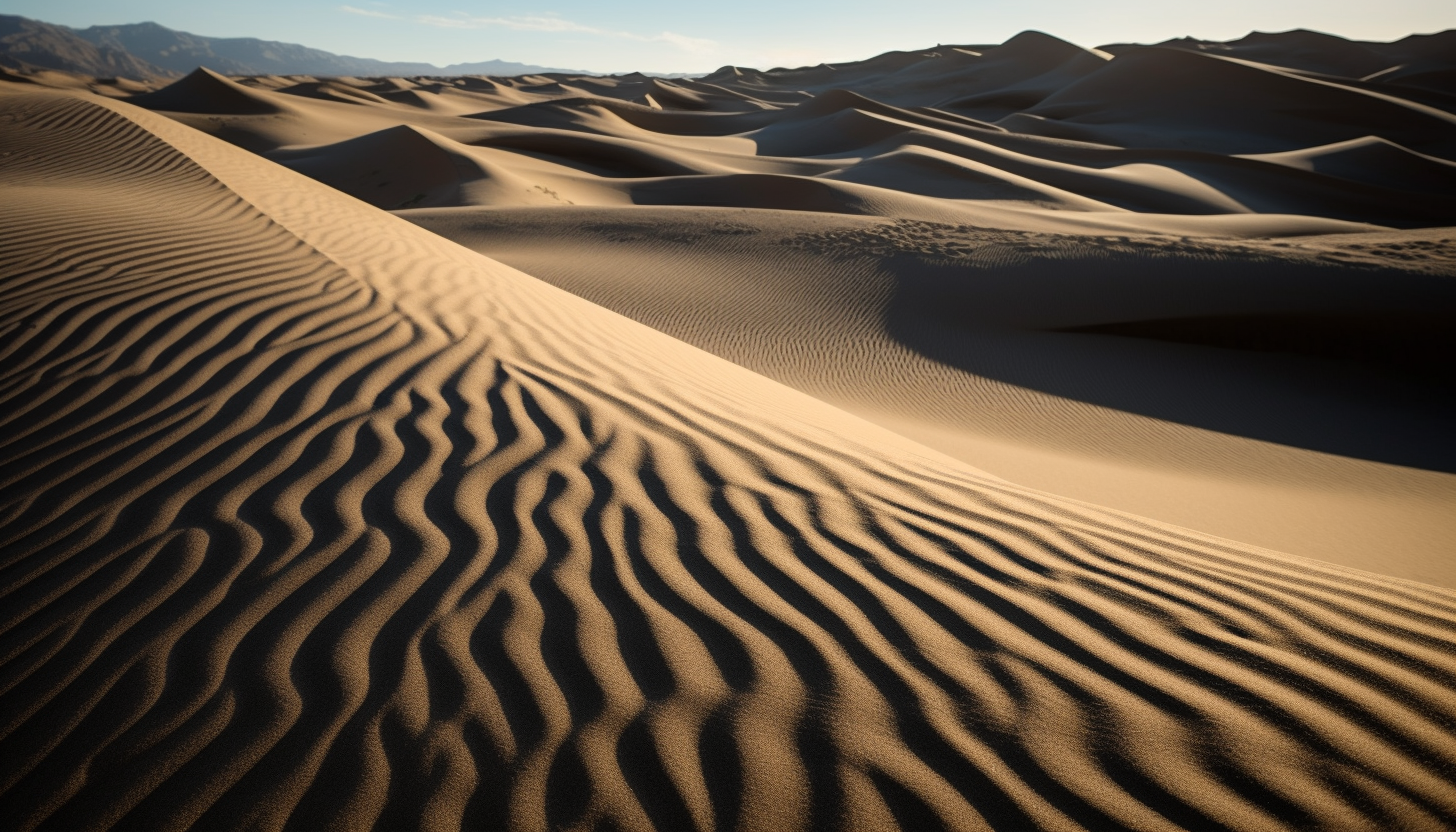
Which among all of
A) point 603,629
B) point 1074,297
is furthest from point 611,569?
point 1074,297

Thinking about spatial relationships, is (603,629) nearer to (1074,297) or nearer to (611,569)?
(611,569)

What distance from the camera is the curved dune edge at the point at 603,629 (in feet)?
5.34

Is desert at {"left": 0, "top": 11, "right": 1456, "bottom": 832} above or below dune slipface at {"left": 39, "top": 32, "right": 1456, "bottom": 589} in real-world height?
above

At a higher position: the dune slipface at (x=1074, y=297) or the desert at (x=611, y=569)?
the desert at (x=611, y=569)

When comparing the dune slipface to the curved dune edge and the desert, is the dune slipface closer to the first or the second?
the desert

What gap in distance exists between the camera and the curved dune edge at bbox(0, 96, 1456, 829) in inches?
64.1

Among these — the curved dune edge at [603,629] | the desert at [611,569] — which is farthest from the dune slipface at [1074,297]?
the curved dune edge at [603,629]

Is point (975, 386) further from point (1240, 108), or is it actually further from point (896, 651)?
point (1240, 108)

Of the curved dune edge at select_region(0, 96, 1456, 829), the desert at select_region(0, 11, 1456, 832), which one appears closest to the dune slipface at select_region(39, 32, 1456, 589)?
the desert at select_region(0, 11, 1456, 832)

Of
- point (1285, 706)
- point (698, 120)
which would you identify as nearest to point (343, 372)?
point (1285, 706)

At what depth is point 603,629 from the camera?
2.06m

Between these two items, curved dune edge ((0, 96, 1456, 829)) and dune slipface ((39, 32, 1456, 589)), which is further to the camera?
dune slipface ((39, 32, 1456, 589))

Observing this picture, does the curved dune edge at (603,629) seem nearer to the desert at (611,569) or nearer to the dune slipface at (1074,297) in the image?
the desert at (611,569)

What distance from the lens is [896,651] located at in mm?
2004
